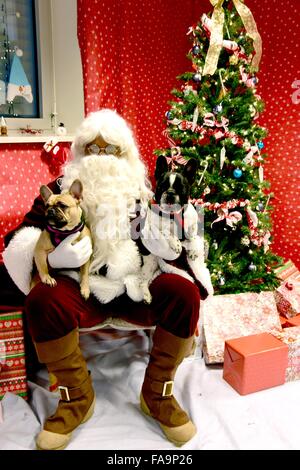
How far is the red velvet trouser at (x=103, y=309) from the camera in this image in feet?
4.63

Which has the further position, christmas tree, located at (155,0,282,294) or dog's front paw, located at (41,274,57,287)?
christmas tree, located at (155,0,282,294)

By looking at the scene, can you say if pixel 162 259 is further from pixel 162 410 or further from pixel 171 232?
pixel 162 410

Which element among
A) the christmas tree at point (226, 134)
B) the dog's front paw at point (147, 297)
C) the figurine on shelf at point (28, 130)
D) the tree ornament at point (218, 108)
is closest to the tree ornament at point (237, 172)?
the christmas tree at point (226, 134)

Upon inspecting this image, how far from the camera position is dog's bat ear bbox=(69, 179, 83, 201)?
1.44 meters

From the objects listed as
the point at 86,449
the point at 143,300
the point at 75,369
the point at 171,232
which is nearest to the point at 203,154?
the point at 171,232

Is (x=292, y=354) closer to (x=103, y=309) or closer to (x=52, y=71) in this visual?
(x=103, y=309)

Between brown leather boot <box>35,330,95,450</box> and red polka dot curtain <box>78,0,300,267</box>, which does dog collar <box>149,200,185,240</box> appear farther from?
red polka dot curtain <box>78,0,300,267</box>

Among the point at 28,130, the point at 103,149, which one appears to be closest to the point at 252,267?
the point at 103,149

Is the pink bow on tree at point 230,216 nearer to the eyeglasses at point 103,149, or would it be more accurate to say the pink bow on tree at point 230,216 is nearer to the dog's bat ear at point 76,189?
the eyeglasses at point 103,149

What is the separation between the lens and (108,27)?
7.89 ft

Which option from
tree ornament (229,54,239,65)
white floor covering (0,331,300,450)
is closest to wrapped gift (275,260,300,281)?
white floor covering (0,331,300,450)

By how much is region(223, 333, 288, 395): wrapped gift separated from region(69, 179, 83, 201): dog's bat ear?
104 cm

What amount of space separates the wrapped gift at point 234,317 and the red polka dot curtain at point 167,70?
2.77ft

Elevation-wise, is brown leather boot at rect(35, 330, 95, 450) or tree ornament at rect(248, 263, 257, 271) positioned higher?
tree ornament at rect(248, 263, 257, 271)
